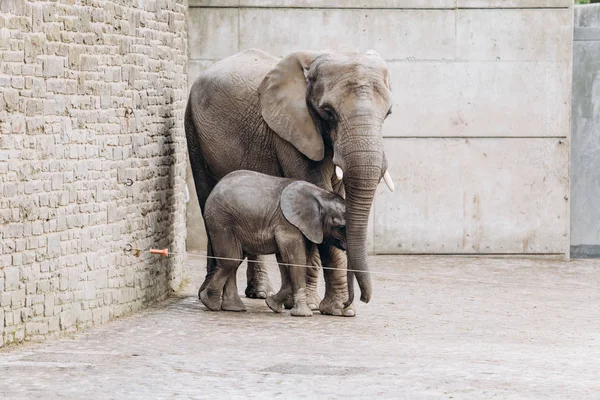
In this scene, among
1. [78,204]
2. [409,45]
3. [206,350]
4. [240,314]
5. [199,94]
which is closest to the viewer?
[206,350]

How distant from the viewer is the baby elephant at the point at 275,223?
13.5 metres

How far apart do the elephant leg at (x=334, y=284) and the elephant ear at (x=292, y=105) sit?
2.84 feet

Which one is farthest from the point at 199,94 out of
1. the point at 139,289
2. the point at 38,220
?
the point at 38,220

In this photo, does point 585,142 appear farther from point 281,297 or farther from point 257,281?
point 281,297

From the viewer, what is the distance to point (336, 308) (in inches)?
544

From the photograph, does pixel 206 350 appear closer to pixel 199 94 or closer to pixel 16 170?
pixel 16 170

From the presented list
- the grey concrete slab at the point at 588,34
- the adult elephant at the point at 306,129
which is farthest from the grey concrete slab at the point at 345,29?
the adult elephant at the point at 306,129

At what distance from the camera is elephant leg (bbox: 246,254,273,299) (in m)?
15.3

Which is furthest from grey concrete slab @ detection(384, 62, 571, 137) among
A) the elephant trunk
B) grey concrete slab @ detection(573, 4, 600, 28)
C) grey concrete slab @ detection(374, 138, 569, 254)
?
the elephant trunk

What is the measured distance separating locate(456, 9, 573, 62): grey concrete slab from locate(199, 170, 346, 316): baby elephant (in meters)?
5.93

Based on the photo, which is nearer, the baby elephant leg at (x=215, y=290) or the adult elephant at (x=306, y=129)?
the adult elephant at (x=306, y=129)

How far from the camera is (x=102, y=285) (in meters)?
13.2

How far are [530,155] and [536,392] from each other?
32.0ft

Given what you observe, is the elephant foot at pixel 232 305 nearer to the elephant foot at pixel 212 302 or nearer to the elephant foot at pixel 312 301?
the elephant foot at pixel 212 302
